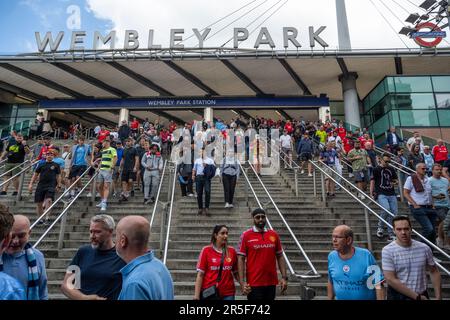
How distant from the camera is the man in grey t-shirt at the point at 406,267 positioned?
3.04 meters

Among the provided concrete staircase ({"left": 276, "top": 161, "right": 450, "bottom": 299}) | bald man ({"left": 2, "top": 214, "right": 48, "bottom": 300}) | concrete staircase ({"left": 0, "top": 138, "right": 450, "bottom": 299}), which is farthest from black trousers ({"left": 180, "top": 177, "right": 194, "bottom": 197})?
bald man ({"left": 2, "top": 214, "right": 48, "bottom": 300})

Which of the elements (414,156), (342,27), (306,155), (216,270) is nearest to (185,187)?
(306,155)

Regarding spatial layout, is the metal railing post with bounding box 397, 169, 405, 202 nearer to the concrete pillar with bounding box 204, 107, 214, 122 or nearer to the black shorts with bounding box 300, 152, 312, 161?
the black shorts with bounding box 300, 152, 312, 161

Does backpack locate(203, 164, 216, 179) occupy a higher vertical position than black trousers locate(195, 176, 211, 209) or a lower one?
higher

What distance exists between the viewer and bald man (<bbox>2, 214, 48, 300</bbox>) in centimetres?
237

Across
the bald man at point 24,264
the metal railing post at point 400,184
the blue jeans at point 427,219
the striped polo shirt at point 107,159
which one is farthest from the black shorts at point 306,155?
the bald man at point 24,264

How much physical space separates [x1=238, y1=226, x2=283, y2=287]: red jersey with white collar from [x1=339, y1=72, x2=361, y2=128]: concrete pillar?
18262 mm

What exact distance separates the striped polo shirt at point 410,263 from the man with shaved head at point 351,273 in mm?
367

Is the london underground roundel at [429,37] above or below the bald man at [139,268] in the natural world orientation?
above

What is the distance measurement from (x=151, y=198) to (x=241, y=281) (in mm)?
5110

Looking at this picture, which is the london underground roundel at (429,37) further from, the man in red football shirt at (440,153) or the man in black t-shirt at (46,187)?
the man in black t-shirt at (46,187)

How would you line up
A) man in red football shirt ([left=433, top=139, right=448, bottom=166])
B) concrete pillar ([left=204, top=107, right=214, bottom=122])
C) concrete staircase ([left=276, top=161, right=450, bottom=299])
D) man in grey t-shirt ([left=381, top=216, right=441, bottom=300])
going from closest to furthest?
1. man in grey t-shirt ([left=381, top=216, right=441, bottom=300])
2. concrete staircase ([left=276, top=161, right=450, bottom=299])
3. man in red football shirt ([left=433, top=139, right=448, bottom=166])
4. concrete pillar ([left=204, top=107, right=214, bottom=122])
